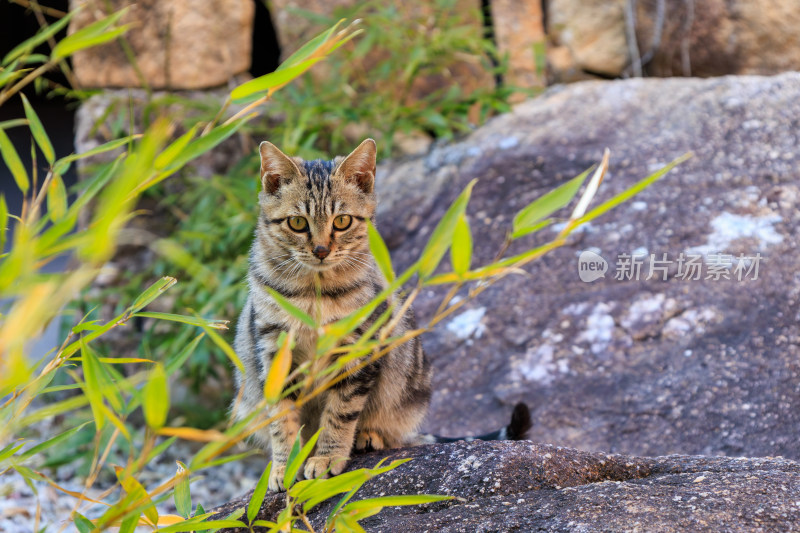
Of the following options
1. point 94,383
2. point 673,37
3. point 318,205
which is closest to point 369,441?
Result: point 318,205

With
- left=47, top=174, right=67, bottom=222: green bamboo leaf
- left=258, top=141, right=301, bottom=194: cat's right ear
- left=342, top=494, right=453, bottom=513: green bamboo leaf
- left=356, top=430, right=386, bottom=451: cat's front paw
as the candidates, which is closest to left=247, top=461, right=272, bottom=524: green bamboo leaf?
left=342, top=494, right=453, bottom=513: green bamboo leaf

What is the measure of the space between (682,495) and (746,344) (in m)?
1.28

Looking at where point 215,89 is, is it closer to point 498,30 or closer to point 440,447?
point 498,30

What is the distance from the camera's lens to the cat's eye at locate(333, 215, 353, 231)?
195 centimetres

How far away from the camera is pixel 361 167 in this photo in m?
2.05

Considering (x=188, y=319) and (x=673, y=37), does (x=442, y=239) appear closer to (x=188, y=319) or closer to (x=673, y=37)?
(x=188, y=319)

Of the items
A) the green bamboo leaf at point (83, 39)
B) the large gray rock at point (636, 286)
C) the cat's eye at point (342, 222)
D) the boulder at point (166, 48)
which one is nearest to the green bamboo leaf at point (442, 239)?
the green bamboo leaf at point (83, 39)

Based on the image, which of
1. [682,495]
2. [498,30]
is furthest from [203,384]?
[682,495]

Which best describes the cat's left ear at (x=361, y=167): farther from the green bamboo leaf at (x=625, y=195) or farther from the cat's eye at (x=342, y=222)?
the green bamboo leaf at (x=625, y=195)

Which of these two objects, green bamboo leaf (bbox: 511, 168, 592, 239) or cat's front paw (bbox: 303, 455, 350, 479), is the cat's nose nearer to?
cat's front paw (bbox: 303, 455, 350, 479)

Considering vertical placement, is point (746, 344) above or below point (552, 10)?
below

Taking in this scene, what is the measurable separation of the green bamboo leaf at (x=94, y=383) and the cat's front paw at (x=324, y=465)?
879 mm

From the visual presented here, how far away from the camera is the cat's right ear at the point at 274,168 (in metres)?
1.99

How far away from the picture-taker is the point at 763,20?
398 cm
